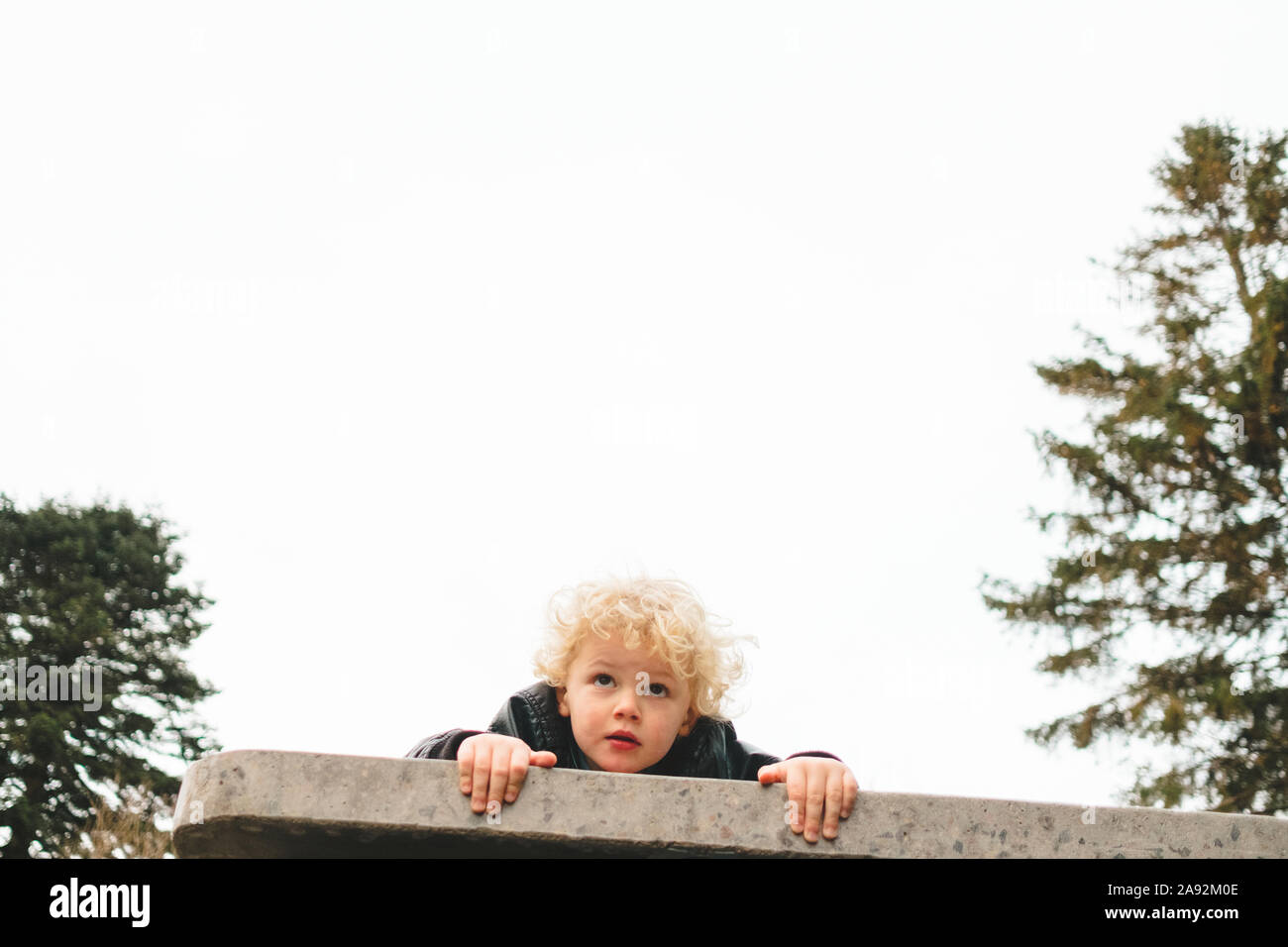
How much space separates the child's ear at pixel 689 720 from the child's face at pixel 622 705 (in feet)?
0.36

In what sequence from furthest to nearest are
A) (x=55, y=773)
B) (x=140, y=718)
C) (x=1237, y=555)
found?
(x=140, y=718) → (x=55, y=773) → (x=1237, y=555)

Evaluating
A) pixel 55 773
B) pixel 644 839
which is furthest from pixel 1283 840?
A: pixel 55 773

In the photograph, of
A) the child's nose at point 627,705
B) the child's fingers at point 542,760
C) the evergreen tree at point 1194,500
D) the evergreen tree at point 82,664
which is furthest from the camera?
the evergreen tree at point 82,664

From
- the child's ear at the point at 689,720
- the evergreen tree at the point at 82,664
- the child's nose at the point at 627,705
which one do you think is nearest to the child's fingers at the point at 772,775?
the child's nose at the point at 627,705

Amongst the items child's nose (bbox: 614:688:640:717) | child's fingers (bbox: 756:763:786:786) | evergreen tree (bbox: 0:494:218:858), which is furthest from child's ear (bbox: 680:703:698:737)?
evergreen tree (bbox: 0:494:218:858)

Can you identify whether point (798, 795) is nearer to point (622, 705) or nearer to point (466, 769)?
point (466, 769)

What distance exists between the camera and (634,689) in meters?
3.22

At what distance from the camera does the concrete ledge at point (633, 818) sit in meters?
2.06

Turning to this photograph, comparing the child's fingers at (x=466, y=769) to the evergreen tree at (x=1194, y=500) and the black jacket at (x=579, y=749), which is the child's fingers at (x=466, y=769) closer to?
the black jacket at (x=579, y=749)

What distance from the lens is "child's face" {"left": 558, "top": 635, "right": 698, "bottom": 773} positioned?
317cm
